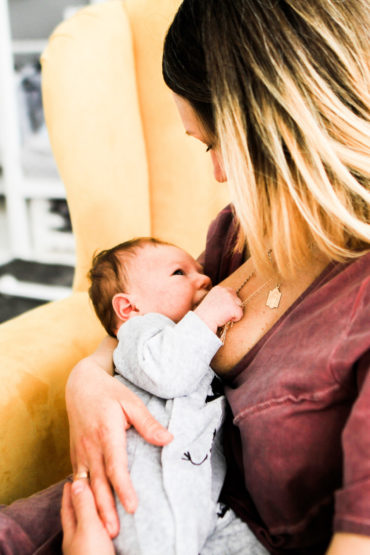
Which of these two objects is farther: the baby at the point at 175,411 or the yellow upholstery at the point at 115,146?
→ the yellow upholstery at the point at 115,146

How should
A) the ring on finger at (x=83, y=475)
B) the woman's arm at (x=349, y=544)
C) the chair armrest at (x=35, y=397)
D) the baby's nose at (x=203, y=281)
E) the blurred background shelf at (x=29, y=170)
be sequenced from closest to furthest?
1. the woman's arm at (x=349, y=544)
2. the ring on finger at (x=83, y=475)
3. the chair armrest at (x=35, y=397)
4. the baby's nose at (x=203, y=281)
5. the blurred background shelf at (x=29, y=170)

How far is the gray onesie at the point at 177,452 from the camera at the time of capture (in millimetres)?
583

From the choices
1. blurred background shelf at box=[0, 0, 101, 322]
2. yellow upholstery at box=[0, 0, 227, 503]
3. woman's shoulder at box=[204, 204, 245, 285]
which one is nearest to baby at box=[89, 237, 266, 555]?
woman's shoulder at box=[204, 204, 245, 285]

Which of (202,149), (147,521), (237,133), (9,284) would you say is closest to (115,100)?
(202,149)

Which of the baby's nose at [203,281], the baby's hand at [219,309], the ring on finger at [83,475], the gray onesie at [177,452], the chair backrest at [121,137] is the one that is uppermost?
the chair backrest at [121,137]

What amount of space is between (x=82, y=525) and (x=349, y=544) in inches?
12.1

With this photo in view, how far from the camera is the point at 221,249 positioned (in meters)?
1.02

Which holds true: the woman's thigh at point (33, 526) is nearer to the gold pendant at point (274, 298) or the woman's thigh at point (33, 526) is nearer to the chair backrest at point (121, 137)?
the gold pendant at point (274, 298)

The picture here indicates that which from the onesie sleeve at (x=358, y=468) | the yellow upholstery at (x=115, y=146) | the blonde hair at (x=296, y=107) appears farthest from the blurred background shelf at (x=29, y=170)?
the onesie sleeve at (x=358, y=468)

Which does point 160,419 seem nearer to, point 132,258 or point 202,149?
point 132,258

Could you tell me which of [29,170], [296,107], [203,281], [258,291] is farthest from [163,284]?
[29,170]

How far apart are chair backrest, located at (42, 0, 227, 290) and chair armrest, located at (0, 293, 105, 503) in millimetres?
261

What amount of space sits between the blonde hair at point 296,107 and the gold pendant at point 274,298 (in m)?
0.15

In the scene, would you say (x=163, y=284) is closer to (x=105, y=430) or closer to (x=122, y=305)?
(x=122, y=305)
